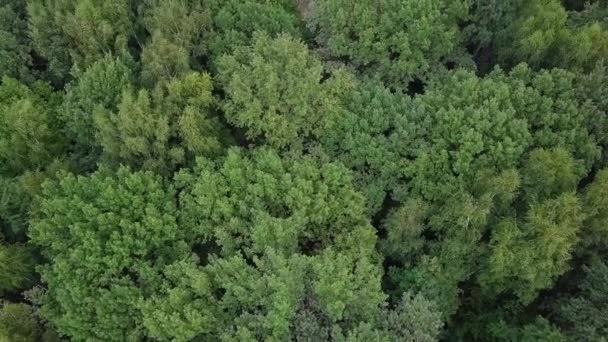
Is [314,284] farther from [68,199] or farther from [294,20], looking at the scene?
[294,20]

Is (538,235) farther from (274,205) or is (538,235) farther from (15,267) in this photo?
(15,267)

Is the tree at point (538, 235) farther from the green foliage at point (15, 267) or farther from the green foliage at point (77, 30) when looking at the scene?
the green foliage at point (15, 267)

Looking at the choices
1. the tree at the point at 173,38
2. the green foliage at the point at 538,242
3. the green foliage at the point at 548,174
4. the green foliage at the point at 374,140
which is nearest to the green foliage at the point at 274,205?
the green foliage at the point at 374,140

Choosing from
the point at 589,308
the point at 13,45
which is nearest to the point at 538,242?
the point at 589,308

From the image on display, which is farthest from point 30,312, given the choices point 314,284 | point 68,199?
point 314,284

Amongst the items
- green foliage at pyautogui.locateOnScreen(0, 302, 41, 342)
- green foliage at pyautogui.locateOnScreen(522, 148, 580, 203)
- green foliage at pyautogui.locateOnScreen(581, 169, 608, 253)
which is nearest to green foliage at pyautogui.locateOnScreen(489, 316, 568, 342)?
green foliage at pyautogui.locateOnScreen(581, 169, 608, 253)
